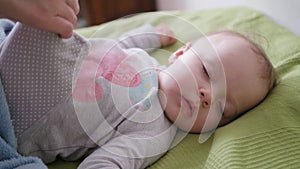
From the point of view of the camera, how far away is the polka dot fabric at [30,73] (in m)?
0.76

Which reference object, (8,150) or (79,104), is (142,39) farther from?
(8,150)

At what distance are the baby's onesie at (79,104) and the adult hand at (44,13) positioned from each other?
0.06 meters

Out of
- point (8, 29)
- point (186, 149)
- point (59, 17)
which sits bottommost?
point (186, 149)

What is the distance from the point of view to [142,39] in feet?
3.65

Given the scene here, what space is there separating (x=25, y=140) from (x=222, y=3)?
940mm

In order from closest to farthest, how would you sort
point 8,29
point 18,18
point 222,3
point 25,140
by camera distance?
point 18,18 → point 25,140 → point 8,29 → point 222,3

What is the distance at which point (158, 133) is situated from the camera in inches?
32.1

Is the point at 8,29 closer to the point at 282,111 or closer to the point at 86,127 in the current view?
the point at 86,127

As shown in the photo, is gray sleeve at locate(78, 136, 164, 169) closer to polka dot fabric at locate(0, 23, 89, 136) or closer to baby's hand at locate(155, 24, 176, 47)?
polka dot fabric at locate(0, 23, 89, 136)

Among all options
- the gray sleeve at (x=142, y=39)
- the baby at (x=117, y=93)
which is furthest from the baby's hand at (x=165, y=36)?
the baby at (x=117, y=93)

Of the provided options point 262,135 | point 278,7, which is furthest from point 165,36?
point 262,135

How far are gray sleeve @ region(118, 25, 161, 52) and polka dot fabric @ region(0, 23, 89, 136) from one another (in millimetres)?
319

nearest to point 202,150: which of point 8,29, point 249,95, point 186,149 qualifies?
point 186,149

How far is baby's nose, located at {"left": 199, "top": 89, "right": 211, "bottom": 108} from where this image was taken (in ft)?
2.69
